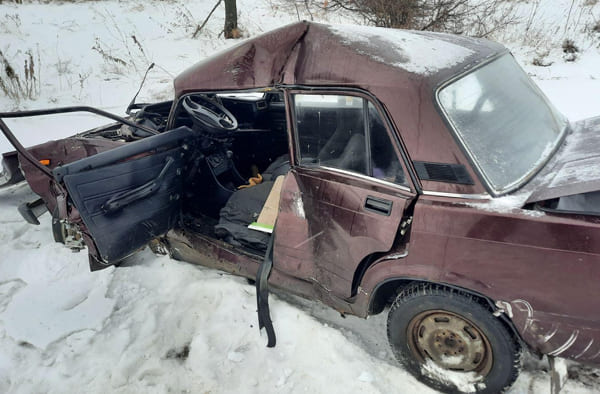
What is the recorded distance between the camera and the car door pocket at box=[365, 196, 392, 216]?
6.47 ft

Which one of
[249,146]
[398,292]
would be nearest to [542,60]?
[249,146]

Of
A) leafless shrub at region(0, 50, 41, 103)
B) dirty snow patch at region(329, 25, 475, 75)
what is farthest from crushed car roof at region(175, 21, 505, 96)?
leafless shrub at region(0, 50, 41, 103)

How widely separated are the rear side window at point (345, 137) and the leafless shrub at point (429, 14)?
5.33 meters

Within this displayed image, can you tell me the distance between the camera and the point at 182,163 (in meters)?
3.04

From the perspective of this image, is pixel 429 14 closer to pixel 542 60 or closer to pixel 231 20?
pixel 542 60

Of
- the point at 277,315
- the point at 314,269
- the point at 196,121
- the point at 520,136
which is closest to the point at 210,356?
the point at 277,315

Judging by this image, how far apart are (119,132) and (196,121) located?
847 mm

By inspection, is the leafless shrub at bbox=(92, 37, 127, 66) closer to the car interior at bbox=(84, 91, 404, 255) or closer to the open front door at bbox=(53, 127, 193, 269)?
the car interior at bbox=(84, 91, 404, 255)

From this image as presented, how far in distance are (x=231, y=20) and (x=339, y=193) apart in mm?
9084

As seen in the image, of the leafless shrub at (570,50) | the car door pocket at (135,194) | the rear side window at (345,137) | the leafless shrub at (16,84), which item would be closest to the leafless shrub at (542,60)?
the leafless shrub at (570,50)

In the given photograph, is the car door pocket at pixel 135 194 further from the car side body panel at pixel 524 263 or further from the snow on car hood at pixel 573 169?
the snow on car hood at pixel 573 169

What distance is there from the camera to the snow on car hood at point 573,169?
1.66 meters

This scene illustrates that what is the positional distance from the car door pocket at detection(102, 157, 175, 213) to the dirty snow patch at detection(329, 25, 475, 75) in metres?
1.53

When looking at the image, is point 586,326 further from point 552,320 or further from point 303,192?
point 303,192
